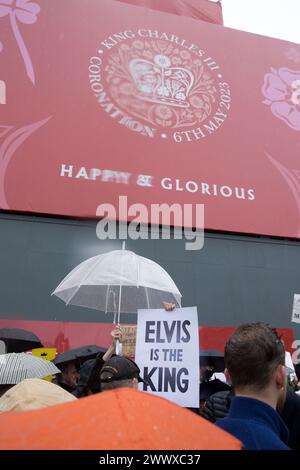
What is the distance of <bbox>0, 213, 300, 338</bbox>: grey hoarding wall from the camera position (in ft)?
26.9

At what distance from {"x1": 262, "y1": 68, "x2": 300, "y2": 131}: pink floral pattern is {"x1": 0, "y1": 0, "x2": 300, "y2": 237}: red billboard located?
0.09 ft

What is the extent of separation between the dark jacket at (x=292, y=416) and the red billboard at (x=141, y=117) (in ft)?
24.6

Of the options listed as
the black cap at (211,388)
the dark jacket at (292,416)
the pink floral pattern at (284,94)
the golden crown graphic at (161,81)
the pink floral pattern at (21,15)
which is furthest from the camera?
the pink floral pattern at (284,94)

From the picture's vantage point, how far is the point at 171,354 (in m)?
3.13

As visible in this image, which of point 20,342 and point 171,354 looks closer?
point 171,354

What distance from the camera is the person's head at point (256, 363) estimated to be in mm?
1340

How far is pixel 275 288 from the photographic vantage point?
964 cm

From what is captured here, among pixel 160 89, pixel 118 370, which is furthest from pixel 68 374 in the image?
pixel 160 89

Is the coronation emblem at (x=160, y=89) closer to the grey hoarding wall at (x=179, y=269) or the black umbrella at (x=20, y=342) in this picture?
the grey hoarding wall at (x=179, y=269)

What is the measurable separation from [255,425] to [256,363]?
211mm

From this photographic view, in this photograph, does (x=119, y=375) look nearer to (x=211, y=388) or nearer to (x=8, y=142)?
(x=211, y=388)

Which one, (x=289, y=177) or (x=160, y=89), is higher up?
(x=160, y=89)

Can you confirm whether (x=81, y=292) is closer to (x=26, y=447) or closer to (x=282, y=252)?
(x=26, y=447)
